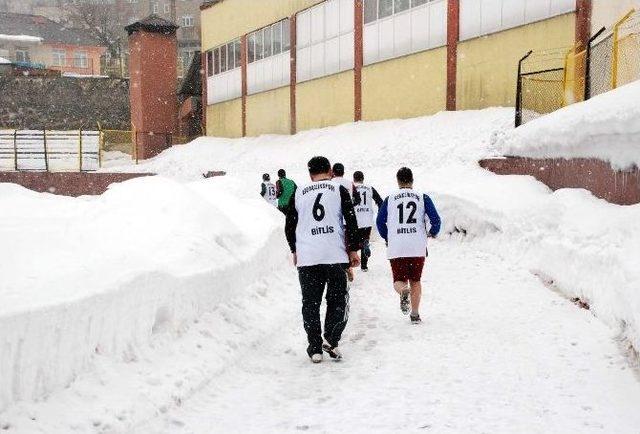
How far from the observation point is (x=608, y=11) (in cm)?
1586

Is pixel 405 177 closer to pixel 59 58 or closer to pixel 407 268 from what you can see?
pixel 407 268

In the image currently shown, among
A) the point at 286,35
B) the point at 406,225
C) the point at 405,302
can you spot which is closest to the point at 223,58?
the point at 286,35

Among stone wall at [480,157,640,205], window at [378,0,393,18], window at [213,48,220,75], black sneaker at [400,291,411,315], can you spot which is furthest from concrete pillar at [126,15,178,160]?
black sneaker at [400,291,411,315]

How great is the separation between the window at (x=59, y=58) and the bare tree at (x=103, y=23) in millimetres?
4138

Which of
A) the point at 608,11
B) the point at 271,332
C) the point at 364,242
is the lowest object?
the point at 271,332

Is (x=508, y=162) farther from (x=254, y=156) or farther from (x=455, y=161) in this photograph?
(x=254, y=156)

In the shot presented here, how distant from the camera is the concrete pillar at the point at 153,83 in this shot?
38.8 m

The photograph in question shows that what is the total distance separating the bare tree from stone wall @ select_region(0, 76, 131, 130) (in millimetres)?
22027

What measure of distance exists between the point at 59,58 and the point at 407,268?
68.6 metres

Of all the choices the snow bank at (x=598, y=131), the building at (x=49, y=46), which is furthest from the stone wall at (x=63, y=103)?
the snow bank at (x=598, y=131)

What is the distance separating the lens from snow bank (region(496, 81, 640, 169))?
7977 mm

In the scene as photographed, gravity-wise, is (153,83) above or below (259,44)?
below

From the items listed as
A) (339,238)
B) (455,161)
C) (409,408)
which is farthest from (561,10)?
(409,408)

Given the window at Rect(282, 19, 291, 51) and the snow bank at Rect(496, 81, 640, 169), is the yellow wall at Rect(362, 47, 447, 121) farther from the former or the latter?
the snow bank at Rect(496, 81, 640, 169)
